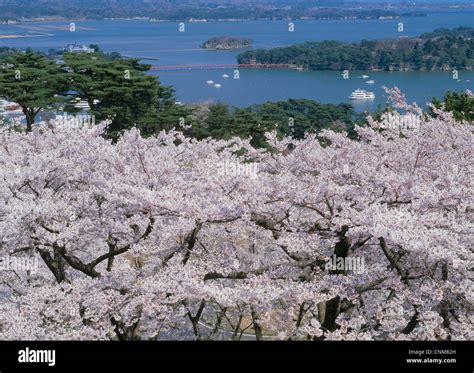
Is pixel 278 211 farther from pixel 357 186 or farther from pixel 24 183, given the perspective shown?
pixel 24 183

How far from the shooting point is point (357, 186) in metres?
5.71

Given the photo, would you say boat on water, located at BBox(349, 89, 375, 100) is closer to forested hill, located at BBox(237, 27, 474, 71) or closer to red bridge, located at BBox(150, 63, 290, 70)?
forested hill, located at BBox(237, 27, 474, 71)

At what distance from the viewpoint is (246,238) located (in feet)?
21.5

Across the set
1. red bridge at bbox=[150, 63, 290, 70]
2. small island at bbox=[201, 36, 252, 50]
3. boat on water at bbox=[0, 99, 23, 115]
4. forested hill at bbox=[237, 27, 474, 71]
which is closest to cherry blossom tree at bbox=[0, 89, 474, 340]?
boat on water at bbox=[0, 99, 23, 115]

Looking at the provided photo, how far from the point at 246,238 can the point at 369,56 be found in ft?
198

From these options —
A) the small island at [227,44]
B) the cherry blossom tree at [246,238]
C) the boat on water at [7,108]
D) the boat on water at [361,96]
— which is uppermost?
the small island at [227,44]

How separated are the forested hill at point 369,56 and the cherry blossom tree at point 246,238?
2281 inches

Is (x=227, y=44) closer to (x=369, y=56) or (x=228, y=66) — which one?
(x=228, y=66)

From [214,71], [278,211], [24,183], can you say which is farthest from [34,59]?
[214,71]

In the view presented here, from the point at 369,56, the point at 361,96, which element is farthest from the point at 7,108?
the point at 369,56

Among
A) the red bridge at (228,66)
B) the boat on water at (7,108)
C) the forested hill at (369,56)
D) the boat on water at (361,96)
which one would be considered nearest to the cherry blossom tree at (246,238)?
the boat on water at (7,108)

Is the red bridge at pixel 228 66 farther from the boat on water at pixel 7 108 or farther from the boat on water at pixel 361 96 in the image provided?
the boat on water at pixel 7 108

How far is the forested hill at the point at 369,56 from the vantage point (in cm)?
6284

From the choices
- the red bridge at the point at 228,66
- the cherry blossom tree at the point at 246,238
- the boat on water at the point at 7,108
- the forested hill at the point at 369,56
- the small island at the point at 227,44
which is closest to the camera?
the cherry blossom tree at the point at 246,238
